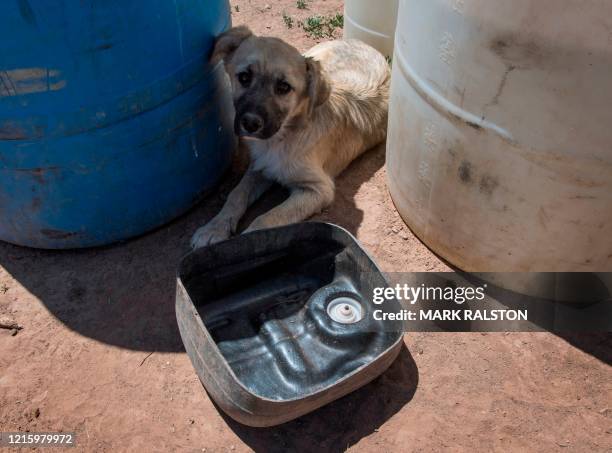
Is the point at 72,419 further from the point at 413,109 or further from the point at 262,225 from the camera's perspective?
the point at 413,109

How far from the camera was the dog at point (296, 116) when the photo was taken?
3.59 metres

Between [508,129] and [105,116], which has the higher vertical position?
[508,129]

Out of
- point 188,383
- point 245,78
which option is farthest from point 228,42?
point 188,383

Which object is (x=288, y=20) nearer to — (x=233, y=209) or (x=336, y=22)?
(x=336, y=22)

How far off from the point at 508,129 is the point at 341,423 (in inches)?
69.5

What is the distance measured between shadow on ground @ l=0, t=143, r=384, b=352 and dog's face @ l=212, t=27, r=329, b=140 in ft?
2.84

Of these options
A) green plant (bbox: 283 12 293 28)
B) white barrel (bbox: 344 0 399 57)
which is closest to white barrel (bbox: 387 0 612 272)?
white barrel (bbox: 344 0 399 57)

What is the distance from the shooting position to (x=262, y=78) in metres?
3.59

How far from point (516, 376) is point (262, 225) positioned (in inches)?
73.9

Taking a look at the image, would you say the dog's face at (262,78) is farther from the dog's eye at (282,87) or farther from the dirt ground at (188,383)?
the dirt ground at (188,383)

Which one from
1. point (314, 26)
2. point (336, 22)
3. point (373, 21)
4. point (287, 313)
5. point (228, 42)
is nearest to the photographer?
point (287, 313)

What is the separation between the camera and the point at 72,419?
2.92 meters

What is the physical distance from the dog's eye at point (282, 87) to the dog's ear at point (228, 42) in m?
0.40

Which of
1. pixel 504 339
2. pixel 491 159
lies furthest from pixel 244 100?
pixel 504 339
